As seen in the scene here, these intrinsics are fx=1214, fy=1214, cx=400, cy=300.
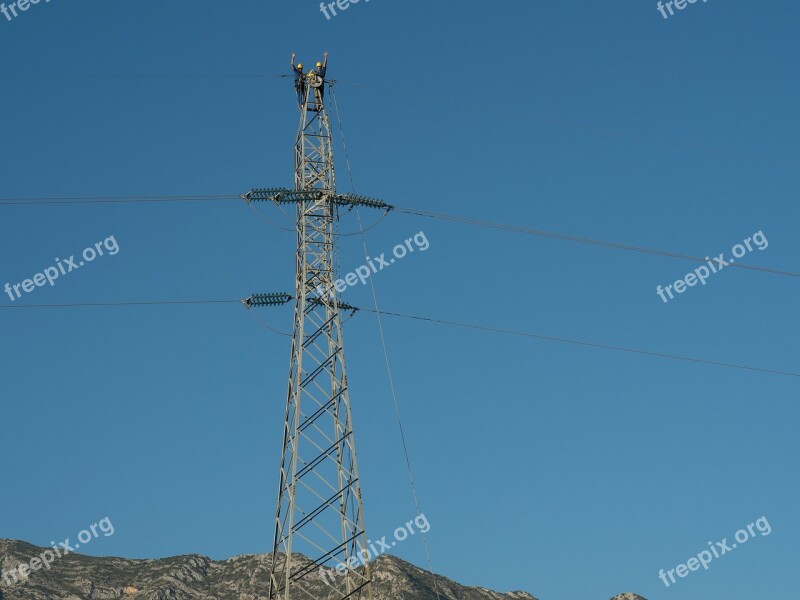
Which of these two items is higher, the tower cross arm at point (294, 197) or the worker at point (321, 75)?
the worker at point (321, 75)

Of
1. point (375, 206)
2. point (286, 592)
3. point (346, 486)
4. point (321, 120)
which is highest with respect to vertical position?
point (321, 120)

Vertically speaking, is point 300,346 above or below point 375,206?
below

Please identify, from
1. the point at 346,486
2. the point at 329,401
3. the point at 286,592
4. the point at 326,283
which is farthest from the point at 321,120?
the point at 286,592

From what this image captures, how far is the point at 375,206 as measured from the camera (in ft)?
219

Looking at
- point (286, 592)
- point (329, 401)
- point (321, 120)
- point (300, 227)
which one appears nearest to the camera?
point (286, 592)

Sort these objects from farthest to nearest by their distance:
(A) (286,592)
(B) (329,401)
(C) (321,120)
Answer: (C) (321,120) < (B) (329,401) < (A) (286,592)

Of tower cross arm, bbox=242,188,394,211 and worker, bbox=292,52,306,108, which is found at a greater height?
worker, bbox=292,52,306,108

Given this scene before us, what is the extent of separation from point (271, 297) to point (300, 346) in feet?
14.1

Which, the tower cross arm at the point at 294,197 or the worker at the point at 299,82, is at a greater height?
the worker at the point at 299,82

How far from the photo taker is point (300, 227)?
64.7 metres

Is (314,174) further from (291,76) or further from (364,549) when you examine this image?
(364,549)

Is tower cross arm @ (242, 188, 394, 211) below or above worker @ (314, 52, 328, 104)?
below

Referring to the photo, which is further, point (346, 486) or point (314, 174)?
point (314, 174)

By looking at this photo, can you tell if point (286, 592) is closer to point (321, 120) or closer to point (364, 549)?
point (364, 549)
